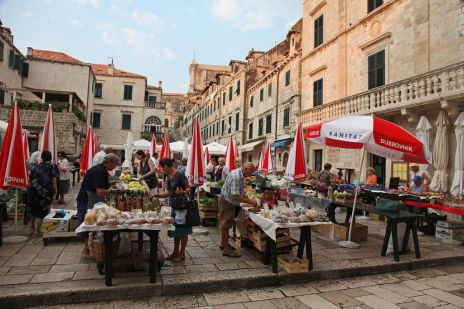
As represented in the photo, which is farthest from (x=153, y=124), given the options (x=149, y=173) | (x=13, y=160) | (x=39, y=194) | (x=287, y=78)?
(x=39, y=194)

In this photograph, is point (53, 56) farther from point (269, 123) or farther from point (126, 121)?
point (269, 123)

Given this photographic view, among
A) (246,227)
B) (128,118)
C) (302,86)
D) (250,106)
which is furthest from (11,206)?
(128,118)

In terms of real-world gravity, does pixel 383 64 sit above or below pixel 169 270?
above

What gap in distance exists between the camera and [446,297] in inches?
171

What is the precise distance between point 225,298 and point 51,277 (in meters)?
2.38

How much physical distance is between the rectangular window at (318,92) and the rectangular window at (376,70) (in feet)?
11.9

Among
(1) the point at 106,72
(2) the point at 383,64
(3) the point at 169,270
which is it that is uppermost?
(1) the point at 106,72

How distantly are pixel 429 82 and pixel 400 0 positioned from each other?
4421mm

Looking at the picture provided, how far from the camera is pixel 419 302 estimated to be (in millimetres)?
4160

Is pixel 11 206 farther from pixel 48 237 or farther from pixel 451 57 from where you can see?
pixel 451 57

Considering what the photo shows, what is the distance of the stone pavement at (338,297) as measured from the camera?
3914mm

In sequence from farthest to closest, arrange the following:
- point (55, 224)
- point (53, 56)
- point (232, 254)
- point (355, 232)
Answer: point (53, 56), point (355, 232), point (55, 224), point (232, 254)

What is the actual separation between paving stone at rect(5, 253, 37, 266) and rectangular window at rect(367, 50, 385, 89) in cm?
1358

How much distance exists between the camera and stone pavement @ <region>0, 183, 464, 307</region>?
385cm
